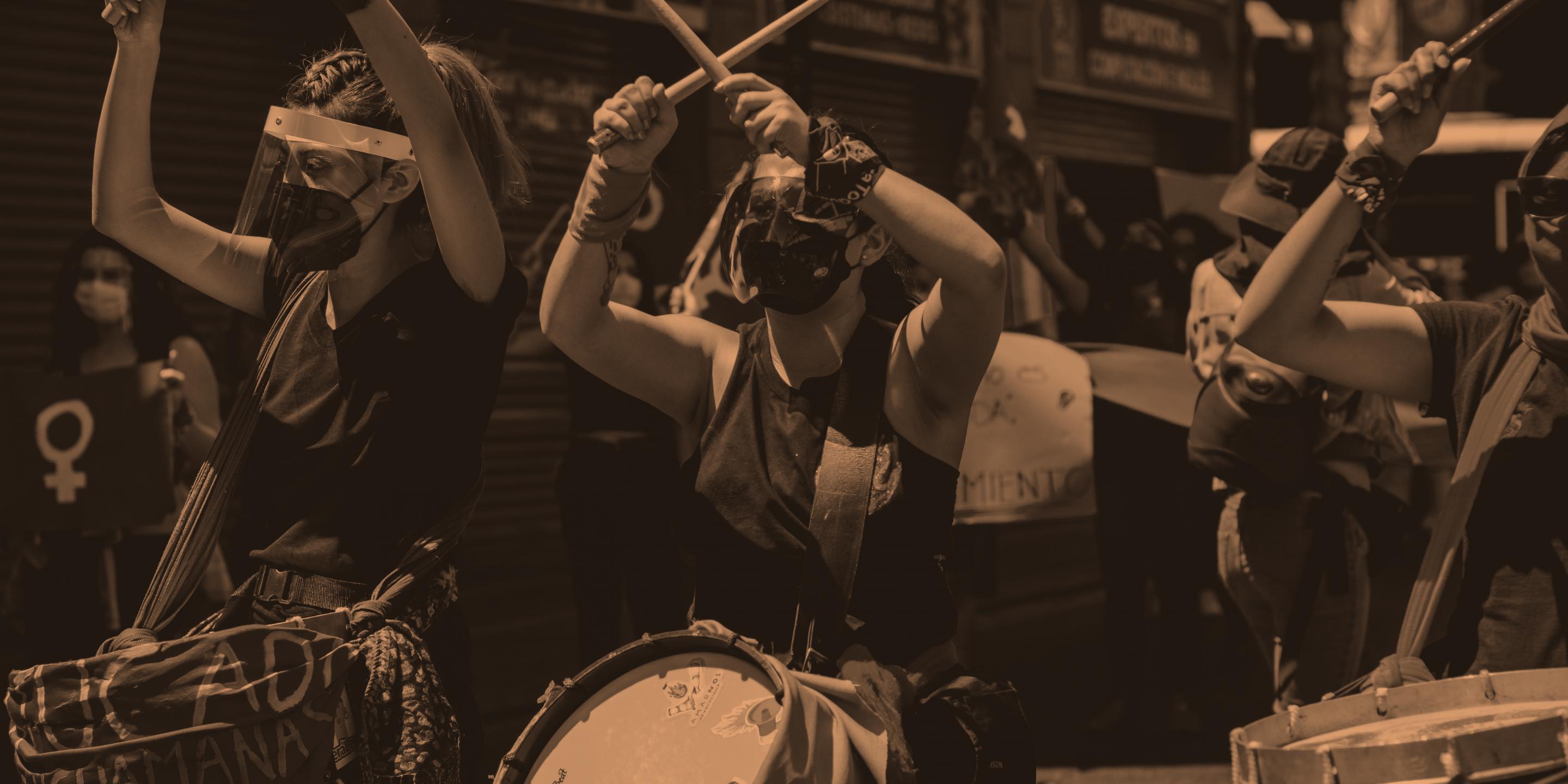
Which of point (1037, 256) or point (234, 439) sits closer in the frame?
point (234, 439)

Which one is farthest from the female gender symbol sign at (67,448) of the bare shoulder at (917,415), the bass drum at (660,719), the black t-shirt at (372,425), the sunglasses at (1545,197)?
the sunglasses at (1545,197)

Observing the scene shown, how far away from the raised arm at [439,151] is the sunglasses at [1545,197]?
175 cm

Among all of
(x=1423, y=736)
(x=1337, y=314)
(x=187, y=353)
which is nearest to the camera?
(x=1423, y=736)

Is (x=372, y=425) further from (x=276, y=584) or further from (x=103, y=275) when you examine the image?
(x=103, y=275)

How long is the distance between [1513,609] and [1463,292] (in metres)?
9.78

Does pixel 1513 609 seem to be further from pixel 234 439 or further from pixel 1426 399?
pixel 234 439

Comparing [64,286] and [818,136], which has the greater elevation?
[64,286]

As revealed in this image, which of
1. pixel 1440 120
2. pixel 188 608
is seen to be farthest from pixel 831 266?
pixel 188 608

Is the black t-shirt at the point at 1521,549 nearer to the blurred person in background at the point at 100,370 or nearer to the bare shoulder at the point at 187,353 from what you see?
the blurred person in background at the point at 100,370

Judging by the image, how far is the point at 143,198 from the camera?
310cm

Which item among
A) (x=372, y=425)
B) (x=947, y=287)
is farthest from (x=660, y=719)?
(x=947, y=287)

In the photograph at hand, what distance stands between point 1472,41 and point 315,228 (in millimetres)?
2021

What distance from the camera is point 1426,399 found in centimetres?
313

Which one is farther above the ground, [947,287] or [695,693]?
[947,287]
